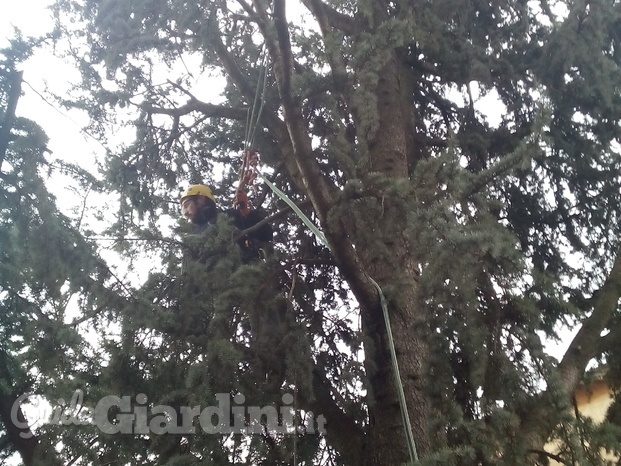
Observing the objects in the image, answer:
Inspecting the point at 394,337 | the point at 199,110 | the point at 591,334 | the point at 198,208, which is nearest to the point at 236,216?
the point at 198,208

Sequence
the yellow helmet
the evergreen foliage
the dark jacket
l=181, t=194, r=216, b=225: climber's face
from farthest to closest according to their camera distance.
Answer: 1. the yellow helmet
2. l=181, t=194, r=216, b=225: climber's face
3. the dark jacket
4. the evergreen foliage

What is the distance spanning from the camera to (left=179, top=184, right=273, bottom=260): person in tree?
4184 mm

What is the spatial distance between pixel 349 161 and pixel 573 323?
140cm

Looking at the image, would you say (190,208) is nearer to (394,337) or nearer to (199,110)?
(199,110)

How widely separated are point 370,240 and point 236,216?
4.73 ft

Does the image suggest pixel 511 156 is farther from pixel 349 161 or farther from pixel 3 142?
pixel 3 142

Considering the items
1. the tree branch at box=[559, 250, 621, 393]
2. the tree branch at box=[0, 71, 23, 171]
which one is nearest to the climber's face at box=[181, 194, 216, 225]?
the tree branch at box=[0, 71, 23, 171]

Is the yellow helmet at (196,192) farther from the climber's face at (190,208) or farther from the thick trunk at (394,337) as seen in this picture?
the thick trunk at (394,337)

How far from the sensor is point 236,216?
437 cm

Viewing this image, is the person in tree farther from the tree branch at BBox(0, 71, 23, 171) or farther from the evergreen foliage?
the tree branch at BBox(0, 71, 23, 171)

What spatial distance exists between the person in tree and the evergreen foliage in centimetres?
38

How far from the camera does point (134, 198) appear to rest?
4.66m

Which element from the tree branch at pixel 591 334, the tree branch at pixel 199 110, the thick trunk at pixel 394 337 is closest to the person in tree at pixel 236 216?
the tree branch at pixel 199 110

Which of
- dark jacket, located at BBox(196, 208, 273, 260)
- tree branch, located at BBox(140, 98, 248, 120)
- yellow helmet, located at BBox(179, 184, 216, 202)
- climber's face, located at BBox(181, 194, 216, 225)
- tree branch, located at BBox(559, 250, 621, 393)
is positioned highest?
tree branch, located at BBox(140, 98, 248, 120)
